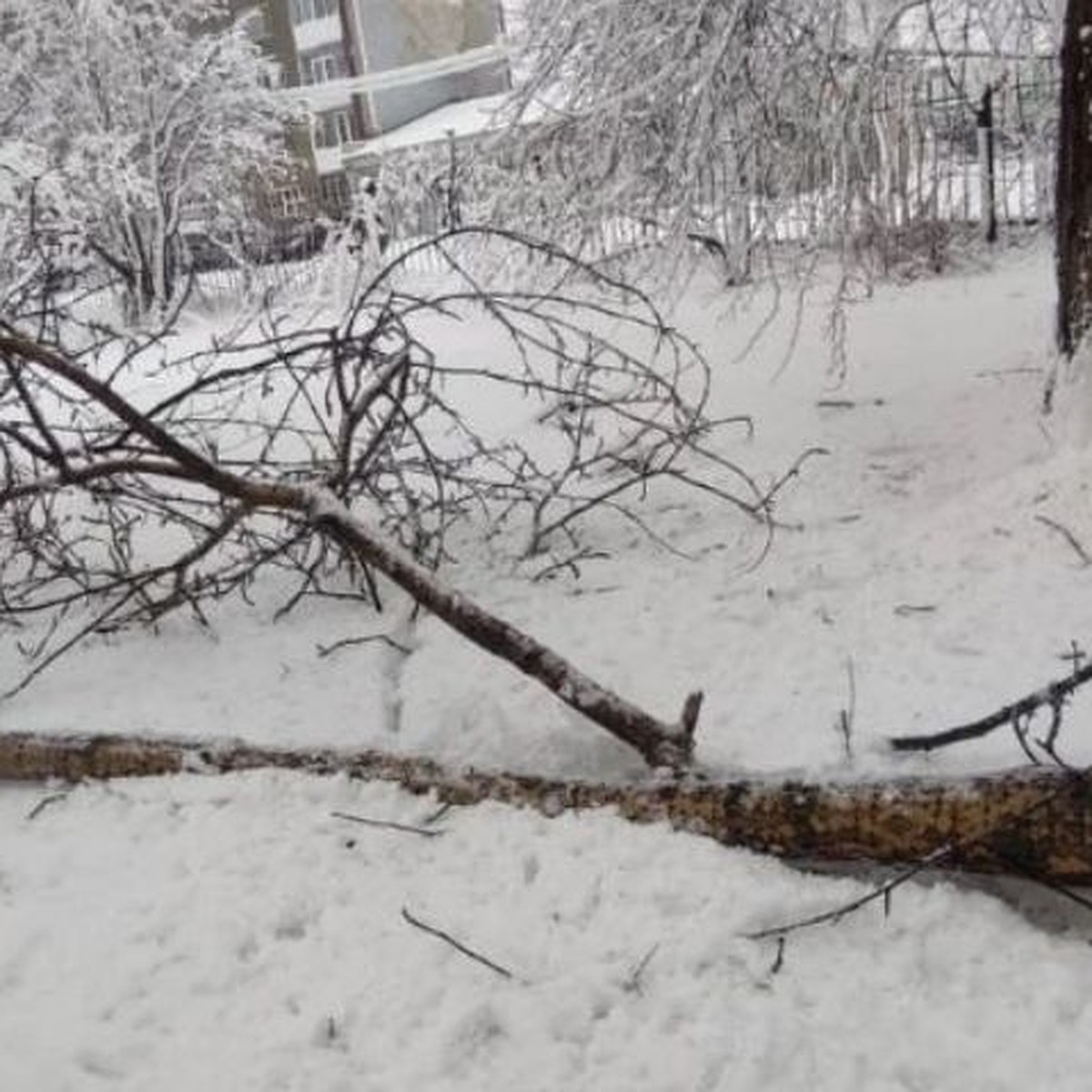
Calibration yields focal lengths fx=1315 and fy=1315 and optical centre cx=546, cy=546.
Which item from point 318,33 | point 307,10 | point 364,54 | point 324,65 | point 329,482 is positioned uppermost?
point 307,10

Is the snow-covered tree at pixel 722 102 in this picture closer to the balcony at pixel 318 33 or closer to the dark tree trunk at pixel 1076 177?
the dark tree trunk at pixel 1076 177

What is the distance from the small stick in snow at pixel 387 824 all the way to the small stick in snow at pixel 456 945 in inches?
9.1

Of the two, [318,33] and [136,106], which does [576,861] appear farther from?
[318,33]

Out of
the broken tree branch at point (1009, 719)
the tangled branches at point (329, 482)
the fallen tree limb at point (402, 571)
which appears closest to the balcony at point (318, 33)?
the tangled branches at point (329, 482)

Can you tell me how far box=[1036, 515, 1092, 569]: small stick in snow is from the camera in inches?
140

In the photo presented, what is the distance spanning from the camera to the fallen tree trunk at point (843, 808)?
232cm

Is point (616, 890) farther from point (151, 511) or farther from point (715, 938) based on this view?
point (151, 511)

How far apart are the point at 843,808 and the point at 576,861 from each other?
526 millimetres

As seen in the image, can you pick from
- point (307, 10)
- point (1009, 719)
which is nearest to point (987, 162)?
point (1009, 719)

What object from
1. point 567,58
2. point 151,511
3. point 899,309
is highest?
point 567,58

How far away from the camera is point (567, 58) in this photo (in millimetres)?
5500

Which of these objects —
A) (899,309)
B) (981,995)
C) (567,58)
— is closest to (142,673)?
(981,995)

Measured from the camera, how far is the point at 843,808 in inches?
97.7

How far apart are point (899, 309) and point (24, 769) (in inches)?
247
